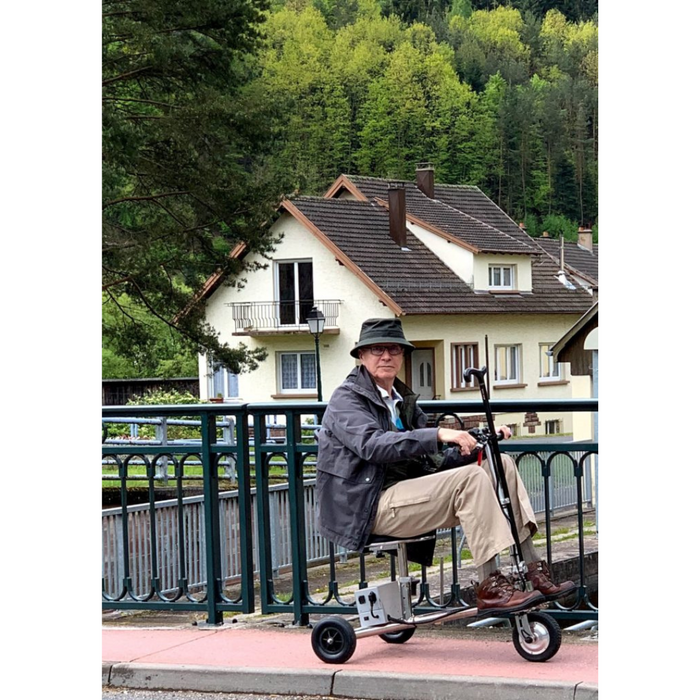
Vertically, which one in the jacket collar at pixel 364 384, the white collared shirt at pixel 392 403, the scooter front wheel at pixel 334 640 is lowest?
the scooter front wheel at pixel 334 640

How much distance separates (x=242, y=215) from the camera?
27984mm

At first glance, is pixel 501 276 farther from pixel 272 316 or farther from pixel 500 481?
pixel 500 481

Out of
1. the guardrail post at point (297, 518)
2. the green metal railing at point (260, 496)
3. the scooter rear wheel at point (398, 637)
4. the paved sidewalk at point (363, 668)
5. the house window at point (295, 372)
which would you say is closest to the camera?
the paved sidewalk at point (363, 668)

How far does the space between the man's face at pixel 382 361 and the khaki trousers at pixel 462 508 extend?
51 centimetres

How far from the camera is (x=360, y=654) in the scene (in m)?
6.43

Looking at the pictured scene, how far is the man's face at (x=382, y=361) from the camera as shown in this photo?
6285 mm

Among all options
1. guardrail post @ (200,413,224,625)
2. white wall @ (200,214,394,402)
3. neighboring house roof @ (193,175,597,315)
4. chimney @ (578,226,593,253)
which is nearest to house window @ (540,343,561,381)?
neighboring house roof @ (193,175,597,315)

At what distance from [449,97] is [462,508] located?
95216 mm

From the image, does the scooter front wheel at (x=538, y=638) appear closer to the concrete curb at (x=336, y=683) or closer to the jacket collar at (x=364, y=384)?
the concrete curb at (x=336, y=683)

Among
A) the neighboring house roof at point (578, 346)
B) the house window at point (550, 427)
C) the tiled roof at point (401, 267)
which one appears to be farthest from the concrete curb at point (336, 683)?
the tiled roof at point (401, 267)

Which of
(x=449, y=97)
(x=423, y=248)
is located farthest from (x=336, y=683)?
(x=449, y=97)
